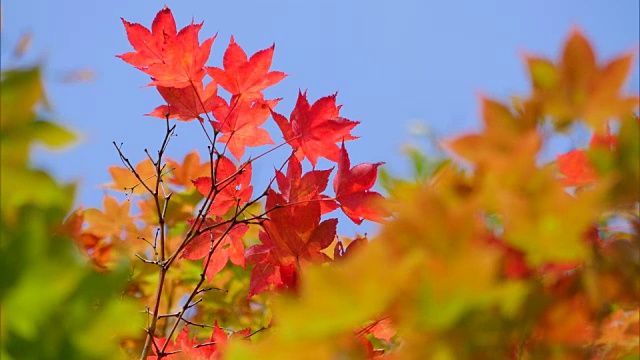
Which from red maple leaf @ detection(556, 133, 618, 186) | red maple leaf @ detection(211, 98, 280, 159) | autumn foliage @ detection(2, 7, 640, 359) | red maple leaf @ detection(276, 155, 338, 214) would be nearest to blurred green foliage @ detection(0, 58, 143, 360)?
autumn foliage @ detection(2, 7, 640, 359)

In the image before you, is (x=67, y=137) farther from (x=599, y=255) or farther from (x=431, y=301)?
(x=599, y=255)

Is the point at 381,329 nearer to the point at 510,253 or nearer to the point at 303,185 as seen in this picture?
the point at 303,185

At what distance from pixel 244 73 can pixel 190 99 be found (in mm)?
86

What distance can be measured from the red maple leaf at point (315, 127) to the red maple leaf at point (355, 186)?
0.24 ft

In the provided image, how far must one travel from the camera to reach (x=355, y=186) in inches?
30.7

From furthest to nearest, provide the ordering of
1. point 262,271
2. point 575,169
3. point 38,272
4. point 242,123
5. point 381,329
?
point 242,123 < point 262,271 < point 381,329 < point 575,169 < point 38,272

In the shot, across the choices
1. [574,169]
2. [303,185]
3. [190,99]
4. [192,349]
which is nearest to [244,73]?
[190,99]

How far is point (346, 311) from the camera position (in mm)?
282

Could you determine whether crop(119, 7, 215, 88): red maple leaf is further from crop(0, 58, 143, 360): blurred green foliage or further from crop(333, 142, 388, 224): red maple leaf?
crop(0, 58, 143, 360): blurred green foliage

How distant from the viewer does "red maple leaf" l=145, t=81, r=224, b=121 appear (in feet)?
2.78

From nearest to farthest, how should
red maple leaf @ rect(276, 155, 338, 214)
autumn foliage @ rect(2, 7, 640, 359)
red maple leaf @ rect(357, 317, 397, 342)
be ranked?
autumn foliage @ rect(2, 7, 640, 359)
red maple leaf @ rect(357, 317, 397, 342)
red maple leaf @ rect(276, 155, 338, 214)

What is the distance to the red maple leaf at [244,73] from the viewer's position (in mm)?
845

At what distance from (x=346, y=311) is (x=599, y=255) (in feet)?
0.58

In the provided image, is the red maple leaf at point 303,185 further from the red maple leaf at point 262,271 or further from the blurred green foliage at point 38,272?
the blurred green foliage at point 38,272
